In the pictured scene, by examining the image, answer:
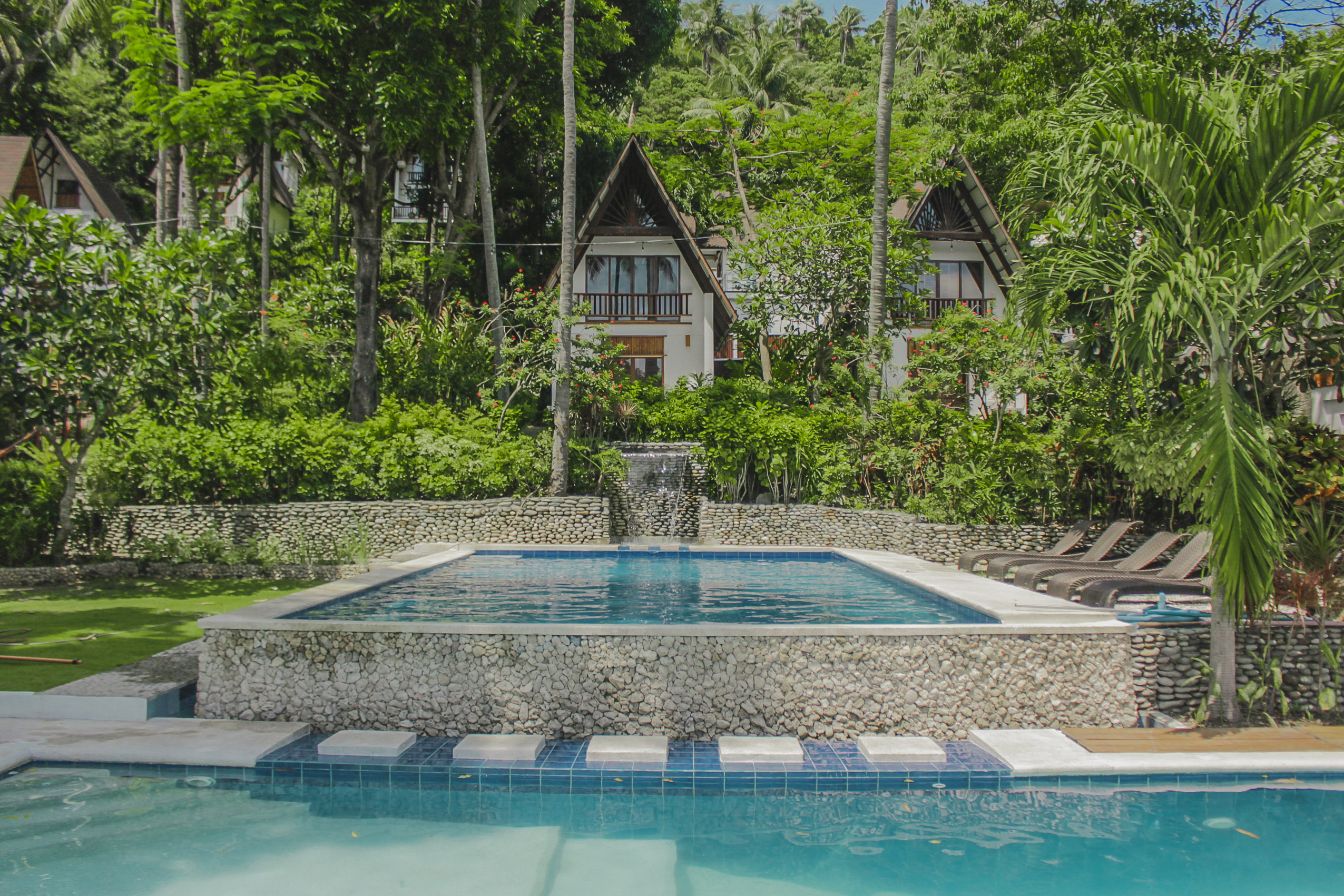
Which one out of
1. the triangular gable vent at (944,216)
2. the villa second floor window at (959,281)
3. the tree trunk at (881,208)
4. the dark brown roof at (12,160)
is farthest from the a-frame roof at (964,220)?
the dark brown roof at (12,160)

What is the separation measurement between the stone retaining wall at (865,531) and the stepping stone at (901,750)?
6788 millimetres

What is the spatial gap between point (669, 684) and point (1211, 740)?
3.83 m

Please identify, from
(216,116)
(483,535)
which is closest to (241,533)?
(483,535)

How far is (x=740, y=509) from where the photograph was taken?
15719 mm

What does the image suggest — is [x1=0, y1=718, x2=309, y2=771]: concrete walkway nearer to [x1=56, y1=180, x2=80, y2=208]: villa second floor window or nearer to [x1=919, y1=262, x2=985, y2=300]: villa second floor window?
[x1=919, y1=262, x2=985, y2=300]: villa second floor window

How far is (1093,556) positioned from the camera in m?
9.68

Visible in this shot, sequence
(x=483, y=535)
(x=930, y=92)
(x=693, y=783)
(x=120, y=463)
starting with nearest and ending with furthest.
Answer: (x=693, y=783)
(x=120, y=463)
(x=483, y=535)
(x=930, y=92)

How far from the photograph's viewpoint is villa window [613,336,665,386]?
25.0 meters

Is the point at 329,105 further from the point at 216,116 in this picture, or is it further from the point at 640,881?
the point at 640,881

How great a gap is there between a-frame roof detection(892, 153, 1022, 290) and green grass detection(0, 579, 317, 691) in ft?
66.9

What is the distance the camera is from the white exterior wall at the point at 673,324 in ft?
79.8

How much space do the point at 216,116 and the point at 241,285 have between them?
3.56 meters

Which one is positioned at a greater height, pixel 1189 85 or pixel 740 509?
pixel 1189 85

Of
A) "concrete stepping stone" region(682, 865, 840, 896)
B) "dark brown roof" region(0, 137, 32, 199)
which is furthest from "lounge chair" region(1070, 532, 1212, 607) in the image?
"dark brown roof" region(0, 137, 32, 199)
